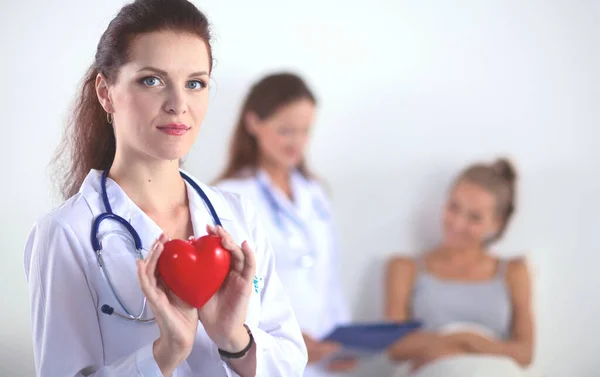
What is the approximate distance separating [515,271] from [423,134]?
61cm

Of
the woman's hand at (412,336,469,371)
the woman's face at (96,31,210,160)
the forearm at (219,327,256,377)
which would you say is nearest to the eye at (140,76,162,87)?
the woman's face at (96,31,210,160)

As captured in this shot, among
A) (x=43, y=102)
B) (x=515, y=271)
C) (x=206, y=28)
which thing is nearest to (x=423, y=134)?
(x=515, y=271)

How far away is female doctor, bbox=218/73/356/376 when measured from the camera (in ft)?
7.36

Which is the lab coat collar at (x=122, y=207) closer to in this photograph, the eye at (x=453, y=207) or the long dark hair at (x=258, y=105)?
the long dark hair at (x=258, y=105)

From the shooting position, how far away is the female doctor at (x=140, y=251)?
35.8 inches

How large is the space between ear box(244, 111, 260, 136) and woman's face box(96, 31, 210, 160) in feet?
4.43

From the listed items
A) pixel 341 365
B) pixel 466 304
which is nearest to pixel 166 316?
pixel 341 365

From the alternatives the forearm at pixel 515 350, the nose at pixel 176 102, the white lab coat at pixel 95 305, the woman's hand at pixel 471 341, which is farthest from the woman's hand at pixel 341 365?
the nose at pixel 176 102

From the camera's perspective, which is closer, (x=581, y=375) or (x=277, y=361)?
(x=277, y=361)

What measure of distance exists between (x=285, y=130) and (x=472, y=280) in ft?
3.12

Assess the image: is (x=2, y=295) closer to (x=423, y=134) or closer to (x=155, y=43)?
(x=155, y=43)

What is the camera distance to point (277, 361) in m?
1.01

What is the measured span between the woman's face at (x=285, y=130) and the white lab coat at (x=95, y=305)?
1.25m

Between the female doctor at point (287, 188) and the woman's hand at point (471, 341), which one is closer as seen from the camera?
the female doctor at point (287, 188)
